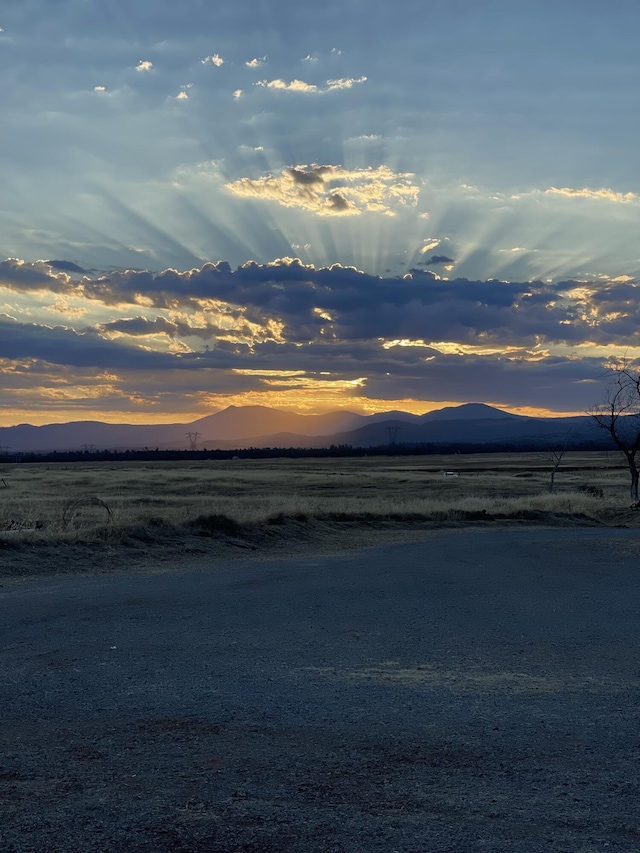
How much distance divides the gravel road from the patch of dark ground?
0.6 inches

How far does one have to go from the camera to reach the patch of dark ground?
4.35 m

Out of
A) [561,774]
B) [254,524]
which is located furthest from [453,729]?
[254,524]

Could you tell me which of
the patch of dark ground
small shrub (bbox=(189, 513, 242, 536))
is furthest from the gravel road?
small shrub (bbox=(189, 513, 242, 536))

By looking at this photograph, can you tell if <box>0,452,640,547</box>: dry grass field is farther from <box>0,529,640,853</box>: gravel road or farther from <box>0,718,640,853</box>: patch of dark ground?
<box>0,718,640,853</box>: patch of dark ground

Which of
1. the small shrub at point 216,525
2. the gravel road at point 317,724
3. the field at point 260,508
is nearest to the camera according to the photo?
the gravel road at point 317,724

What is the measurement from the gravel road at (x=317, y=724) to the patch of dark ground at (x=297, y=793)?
2 centimetres

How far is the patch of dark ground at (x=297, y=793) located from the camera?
4352 millimetres

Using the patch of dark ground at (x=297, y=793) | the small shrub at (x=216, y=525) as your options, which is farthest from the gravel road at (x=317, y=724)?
the small shrub at (x=216, y=525)

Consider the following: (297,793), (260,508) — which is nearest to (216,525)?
(260,508)

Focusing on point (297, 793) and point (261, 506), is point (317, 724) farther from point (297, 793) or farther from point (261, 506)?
point (261, 506)

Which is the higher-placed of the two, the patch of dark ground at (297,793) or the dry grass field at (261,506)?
the patch of dark ground at (297,793)

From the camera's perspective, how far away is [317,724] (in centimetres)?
630

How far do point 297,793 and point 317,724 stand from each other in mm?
1363

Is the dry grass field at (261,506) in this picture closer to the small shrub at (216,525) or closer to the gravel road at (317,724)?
the small shrub at (216,525)
